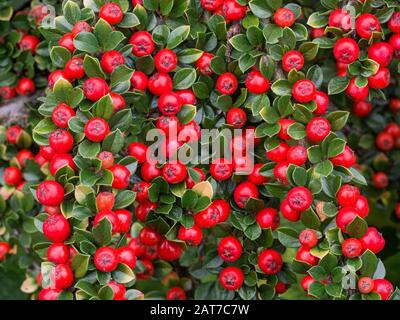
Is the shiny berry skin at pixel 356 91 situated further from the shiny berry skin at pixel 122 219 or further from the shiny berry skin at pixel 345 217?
the shiny berry skin at pixel 122 219

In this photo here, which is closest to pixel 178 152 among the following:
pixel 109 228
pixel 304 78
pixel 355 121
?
pixel 109 228

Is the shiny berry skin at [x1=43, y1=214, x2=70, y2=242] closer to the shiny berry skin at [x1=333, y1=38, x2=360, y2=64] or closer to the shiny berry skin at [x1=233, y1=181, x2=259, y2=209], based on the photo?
the shiny berry skin at [x1=233, y1=181, x2=259, y2=209]

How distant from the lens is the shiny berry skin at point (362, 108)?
2.40 meters

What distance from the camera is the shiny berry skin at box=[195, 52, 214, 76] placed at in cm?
194

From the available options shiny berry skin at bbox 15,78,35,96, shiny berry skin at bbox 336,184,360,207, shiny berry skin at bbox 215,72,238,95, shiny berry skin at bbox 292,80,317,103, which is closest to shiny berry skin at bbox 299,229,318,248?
shiny berry skin at bbox 336,184,360,207

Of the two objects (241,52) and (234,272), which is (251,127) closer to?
(241,52)

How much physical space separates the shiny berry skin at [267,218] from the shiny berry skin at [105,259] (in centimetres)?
45

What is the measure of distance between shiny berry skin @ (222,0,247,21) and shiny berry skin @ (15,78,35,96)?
834 mm

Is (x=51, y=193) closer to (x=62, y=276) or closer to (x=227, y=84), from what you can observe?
(x=62, y=276)

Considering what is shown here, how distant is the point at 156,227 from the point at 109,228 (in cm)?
29

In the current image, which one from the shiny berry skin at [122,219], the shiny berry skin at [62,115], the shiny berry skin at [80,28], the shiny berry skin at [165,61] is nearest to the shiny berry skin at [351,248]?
the shiny berry skin at [122,219]

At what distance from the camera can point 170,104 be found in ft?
6.03

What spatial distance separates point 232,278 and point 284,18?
0.76m

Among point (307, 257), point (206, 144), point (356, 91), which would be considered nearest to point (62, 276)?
point (206, 144)
